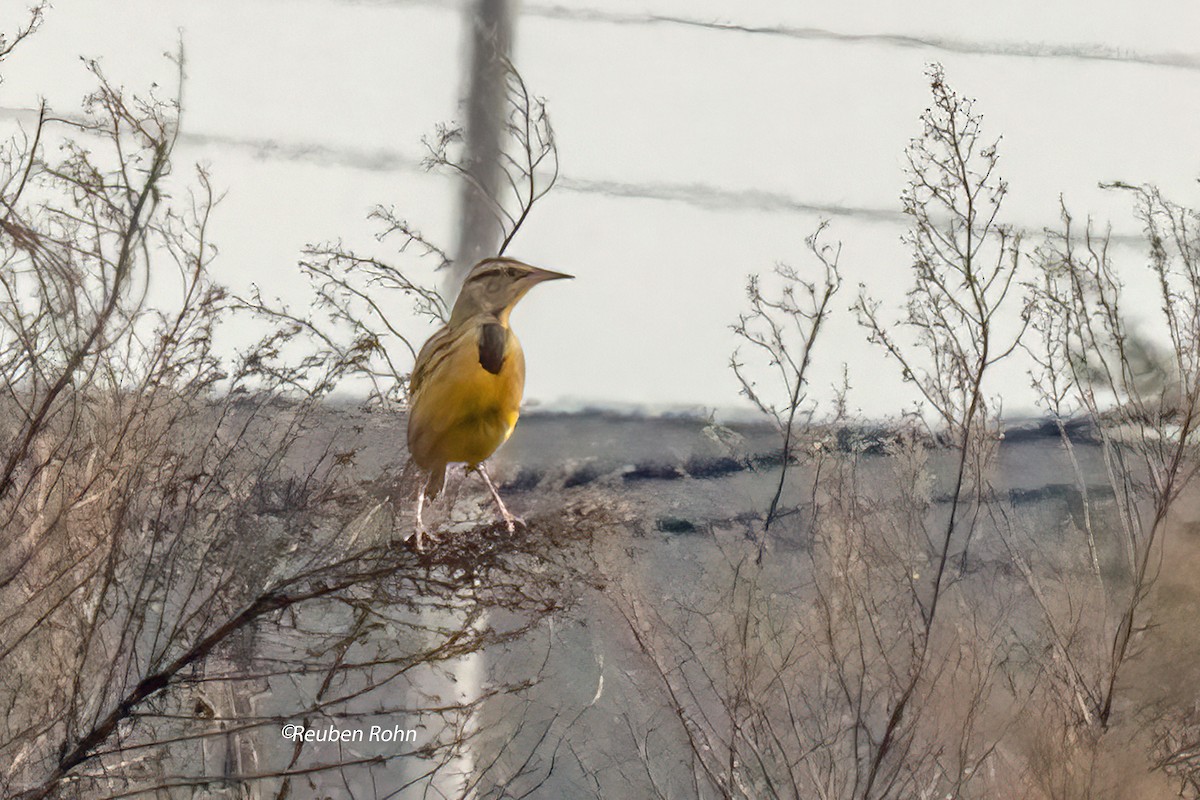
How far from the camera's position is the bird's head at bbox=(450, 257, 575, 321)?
1781 millimetres

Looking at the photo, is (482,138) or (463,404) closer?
(463,404)

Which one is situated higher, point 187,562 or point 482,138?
point 482,138

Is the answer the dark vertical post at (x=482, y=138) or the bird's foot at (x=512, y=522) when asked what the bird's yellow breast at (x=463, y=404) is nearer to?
the bird's foot at (x=512, y=522)

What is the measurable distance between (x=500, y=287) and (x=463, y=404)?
0.18m

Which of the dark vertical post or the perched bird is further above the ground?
the dark vertical post

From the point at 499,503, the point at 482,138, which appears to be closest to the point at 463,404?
the point at 499,503

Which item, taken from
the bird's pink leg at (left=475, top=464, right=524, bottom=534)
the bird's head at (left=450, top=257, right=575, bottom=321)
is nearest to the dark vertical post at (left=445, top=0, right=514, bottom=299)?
the bird's head at (left=450, top=257, right=575, bottom=321)

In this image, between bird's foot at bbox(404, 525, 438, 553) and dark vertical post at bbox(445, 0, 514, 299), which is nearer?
bird's foot at bbox(404, 525, 438, 553)

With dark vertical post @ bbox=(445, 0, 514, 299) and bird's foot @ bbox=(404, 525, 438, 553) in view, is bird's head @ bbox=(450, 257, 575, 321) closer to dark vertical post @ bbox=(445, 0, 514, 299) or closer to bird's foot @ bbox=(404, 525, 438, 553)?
dark vertical post @ bbox=(445, 0, 514, 299)

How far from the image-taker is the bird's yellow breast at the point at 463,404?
172 centimetres

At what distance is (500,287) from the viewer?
5.89ft

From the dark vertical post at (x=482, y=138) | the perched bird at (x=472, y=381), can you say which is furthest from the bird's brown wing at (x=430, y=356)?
the dark vertical post at (x=482, y=138)

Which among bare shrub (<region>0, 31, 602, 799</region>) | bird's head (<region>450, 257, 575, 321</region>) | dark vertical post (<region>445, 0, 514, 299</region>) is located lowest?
bare shrub (<region>0, 31, 602, 799</region>)

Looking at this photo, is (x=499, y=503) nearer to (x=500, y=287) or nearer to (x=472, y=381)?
(x=472, y=381)
